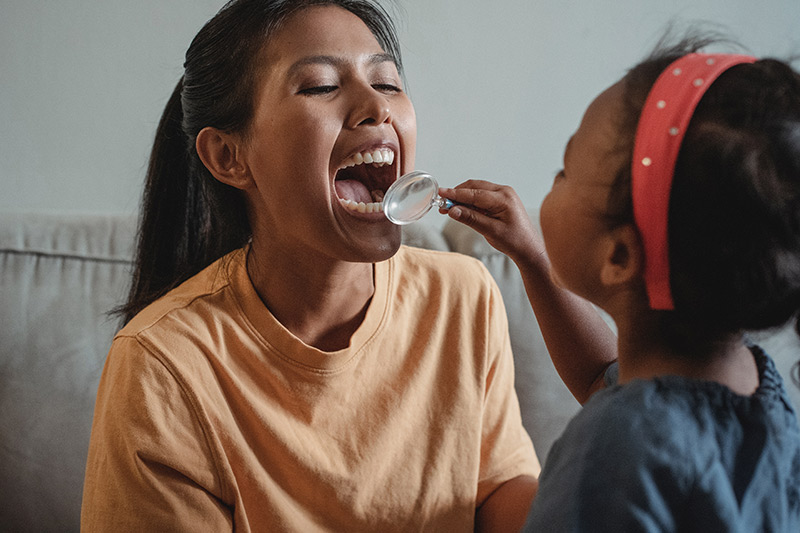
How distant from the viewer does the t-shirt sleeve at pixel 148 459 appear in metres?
0.89

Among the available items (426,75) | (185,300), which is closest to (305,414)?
(185,300)

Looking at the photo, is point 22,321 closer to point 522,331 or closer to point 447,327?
point 447,327

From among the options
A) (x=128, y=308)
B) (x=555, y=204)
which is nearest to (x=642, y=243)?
(x=555, y=204)

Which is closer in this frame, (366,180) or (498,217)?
(498,217)

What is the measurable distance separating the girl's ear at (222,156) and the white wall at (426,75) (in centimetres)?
73

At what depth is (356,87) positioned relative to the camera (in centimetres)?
100

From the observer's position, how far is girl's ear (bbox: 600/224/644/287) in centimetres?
71

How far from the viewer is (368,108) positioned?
3.23ft

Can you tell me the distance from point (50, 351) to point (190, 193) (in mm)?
456

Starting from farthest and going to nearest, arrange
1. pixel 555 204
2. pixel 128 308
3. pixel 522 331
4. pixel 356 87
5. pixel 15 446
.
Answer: pixel 522 331, pixel 15 446, pixel 128 308, pixel 356 87, pixel 555 204

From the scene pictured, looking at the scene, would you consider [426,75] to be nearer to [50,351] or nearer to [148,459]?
[50,351]

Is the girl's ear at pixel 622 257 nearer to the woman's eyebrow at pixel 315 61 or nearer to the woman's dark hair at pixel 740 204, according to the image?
the woman's dark hair at pixel 740 204

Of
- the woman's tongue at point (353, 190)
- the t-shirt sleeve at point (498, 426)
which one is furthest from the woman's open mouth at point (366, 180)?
the t-shirt sleeve at point (498, 426)

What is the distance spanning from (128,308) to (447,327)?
0.50 meters
